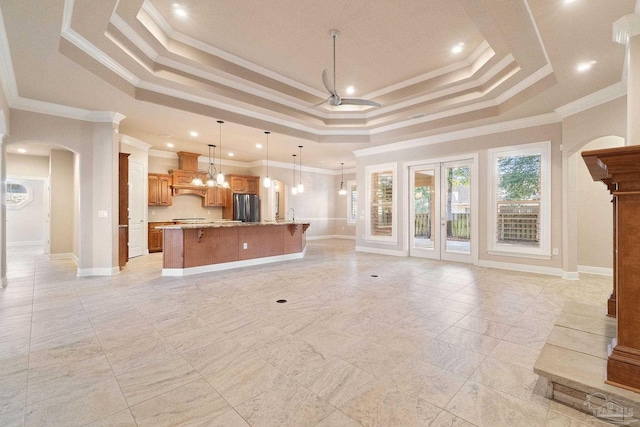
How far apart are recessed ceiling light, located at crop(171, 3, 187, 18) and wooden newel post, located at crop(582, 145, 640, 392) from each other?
414 centimetres

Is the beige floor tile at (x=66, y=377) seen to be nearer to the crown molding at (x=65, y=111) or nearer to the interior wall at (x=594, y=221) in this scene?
the crown molding at (x=65, y=111)

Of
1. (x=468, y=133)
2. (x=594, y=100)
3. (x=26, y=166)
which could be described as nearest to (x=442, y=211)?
(x=468, y=133)

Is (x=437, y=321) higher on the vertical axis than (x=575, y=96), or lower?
lower

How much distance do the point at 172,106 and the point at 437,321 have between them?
5.26 meters

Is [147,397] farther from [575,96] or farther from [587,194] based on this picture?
[587,194]

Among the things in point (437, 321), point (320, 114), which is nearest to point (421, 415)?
point (437, 321)

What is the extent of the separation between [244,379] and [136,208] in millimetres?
7137

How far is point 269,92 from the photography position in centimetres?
531

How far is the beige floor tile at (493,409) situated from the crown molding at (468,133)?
542cm

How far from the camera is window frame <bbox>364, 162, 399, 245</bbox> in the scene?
7660 millimetres

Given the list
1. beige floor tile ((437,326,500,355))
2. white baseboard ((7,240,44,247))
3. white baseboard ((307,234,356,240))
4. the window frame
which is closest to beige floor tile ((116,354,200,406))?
beige floor tile ((437,326,500,355))

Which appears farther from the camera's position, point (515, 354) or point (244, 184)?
point (244, 184)

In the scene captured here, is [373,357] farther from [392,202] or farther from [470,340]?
[392,202]

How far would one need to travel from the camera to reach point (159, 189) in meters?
8.28
